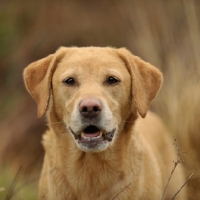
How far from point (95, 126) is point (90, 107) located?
23 cm

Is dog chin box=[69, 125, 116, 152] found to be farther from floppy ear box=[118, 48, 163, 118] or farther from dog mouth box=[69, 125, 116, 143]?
floppy ear box=[118, 48, 163, 118]

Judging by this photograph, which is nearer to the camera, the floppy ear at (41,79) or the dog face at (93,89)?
the dog face at (93,89)

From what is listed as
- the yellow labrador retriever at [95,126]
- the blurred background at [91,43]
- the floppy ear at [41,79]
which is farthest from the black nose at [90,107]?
the blurred background at [91,43]

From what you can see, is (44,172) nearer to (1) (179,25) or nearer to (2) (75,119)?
(2) (75,119)

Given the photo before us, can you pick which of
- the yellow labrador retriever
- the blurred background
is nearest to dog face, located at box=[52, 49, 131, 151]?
the yellow labrador retriever

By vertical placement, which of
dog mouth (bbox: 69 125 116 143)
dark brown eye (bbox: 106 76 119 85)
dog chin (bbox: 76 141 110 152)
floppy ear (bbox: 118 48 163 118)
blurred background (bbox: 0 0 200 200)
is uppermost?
dark brown eye (bbox: 106 76 119 85)

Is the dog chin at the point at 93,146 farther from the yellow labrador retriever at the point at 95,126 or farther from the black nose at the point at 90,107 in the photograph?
the black nose at the point at 90,107

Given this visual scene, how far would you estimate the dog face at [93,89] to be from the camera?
4488 mm

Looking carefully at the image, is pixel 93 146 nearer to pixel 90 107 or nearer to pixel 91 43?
pixel 90 107

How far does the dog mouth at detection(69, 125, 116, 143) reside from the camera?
179 inches

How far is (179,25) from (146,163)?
5024 mm

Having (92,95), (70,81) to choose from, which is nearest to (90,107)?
(92,95)

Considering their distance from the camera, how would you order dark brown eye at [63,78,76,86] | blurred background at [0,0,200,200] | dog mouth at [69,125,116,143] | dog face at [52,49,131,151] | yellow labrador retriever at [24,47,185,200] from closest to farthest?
dog face at [52,49,131,151], dog mouth at [69,125,116,143], yellow labrador retriever at [24,47,185,200], dark brown eye at [63,78,76,86], blurred background at [0,0,200,200]

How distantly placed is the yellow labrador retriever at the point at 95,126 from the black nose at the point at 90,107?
0.43ft
